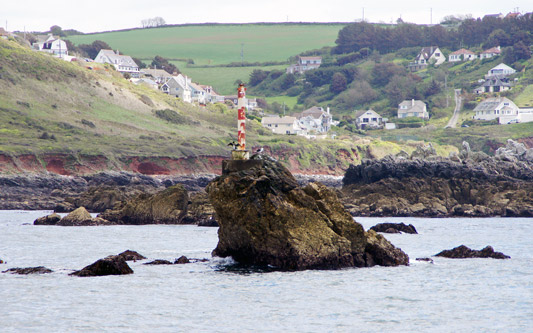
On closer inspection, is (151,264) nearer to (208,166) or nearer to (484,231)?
(484,231)

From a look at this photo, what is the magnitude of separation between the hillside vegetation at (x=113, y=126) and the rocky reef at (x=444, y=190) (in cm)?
3521

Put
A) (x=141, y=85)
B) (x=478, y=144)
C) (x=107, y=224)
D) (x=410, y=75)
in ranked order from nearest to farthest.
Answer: (x=107, y=224) → (x=478, y=144) → (x=141, y=85) → (x=410, y=75)

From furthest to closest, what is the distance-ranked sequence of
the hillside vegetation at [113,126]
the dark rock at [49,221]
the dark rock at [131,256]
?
the hillside vegetation at [113,126] < the dark rock at [49,221] < the dark rock at [131,256]

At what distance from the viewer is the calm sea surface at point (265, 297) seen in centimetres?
1995

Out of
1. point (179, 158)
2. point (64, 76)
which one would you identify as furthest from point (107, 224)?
point (64, 76)

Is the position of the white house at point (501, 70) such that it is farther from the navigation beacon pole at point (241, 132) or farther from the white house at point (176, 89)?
the navigation beacon pole at point (241, 132)

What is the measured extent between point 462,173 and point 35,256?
38361 millimetres

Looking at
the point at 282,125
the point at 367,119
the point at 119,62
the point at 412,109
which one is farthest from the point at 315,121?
the point at 119,62

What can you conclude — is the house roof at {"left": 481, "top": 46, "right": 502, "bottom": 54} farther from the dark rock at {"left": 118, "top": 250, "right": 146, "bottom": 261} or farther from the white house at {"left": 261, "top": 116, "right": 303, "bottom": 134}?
the dark rock at {"left": 118, "top": 250, "right": 146, "bottom": 261}

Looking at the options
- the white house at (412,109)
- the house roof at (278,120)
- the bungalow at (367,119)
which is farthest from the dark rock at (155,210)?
the white house at (412,109)

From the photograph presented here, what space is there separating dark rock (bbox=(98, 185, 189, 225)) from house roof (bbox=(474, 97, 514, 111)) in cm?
11223

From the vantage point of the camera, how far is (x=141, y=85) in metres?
145

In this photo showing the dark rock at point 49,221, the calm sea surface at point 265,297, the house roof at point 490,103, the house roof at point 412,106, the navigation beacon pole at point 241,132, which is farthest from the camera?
the house roof at point 412,106

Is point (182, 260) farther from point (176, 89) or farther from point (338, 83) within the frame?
point (338, 83)
